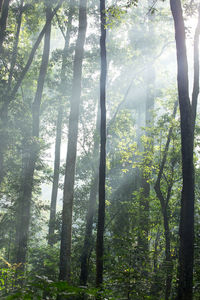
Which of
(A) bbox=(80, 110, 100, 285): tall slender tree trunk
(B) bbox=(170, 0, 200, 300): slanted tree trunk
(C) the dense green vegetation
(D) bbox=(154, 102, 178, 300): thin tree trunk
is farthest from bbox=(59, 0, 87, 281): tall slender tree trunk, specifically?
(B) bbox=(170, 0, 200, 300): slanted tree trunk

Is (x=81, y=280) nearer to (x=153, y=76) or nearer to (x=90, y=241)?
(x=90, y=241)

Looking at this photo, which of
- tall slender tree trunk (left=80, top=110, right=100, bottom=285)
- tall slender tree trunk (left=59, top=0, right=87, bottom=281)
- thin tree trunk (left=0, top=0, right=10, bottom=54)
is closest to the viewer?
tall slender tree trunk (left=59, top=0, right=87, bottom=281)

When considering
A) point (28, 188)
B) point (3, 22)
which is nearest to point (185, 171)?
point (28, 188)

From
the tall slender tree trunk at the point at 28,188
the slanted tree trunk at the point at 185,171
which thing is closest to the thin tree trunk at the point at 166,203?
the slanted tree trunk at the point at 185,171

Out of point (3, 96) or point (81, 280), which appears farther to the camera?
point (3, 96)

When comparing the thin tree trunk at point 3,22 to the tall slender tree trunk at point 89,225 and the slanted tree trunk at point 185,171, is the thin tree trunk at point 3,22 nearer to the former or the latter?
the tall slender tree trunk at point 89,225

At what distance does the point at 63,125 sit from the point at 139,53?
879cm

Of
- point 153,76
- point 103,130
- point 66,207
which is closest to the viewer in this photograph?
point 103,130

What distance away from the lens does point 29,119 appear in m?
17.6

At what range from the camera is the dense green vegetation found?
643 cm

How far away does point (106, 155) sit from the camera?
16094 millimetres

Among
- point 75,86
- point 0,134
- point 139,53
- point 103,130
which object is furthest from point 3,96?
point 103,130

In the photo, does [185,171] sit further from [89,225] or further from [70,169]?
[89,225]

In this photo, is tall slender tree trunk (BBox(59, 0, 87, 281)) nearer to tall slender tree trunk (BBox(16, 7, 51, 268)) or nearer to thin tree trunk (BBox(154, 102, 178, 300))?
thin tree trunk (BBox(154, 102, 178, 300))
